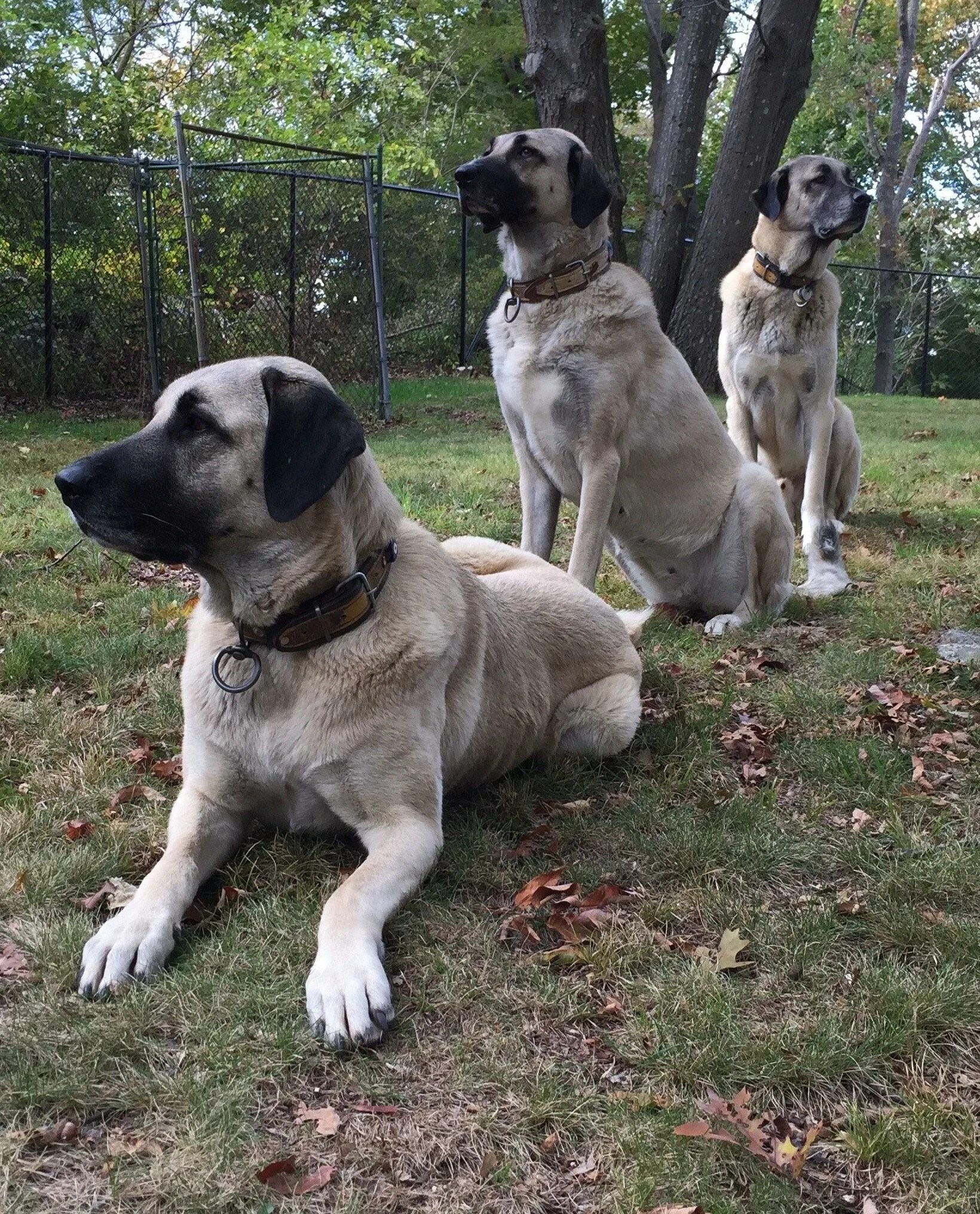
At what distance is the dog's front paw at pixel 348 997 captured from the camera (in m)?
2.16

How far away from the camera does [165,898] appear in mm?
2504

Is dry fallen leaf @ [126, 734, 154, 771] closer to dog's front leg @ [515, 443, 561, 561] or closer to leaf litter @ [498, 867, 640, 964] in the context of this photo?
leaf litter @ [498, 867, 640, 964]

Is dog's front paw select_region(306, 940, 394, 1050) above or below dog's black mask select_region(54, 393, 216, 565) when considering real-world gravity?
below

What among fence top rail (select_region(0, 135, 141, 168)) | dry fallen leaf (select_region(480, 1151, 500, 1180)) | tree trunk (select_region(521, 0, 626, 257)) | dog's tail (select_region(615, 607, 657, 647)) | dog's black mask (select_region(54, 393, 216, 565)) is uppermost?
tree trunk (select_region(521, 0, 626, 257))

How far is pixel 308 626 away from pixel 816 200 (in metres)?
5.10

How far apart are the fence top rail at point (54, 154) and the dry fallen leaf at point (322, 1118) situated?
465 inches

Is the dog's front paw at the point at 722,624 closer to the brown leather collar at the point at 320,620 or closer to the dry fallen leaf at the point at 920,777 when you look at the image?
the dry fallen leaf at the point at 920,777

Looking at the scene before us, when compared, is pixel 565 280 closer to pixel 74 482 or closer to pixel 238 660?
pixel 238 660

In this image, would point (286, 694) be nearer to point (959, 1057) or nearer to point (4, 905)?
point (4, 905)

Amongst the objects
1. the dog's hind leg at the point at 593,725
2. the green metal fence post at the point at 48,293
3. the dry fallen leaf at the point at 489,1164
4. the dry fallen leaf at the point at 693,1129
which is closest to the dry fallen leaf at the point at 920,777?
the dog's hind leg at the point at 593,725

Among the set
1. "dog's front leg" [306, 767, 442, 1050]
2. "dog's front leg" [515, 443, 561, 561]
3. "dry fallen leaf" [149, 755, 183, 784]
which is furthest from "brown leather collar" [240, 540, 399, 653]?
"dog's front leg" [515, 443, 561, 561]

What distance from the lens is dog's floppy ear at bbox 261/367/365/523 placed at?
103 inches

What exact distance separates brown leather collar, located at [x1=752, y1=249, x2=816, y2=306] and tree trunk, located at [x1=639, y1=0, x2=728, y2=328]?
572 cm

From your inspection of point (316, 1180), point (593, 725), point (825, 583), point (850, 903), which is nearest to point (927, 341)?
point (825, 583)
